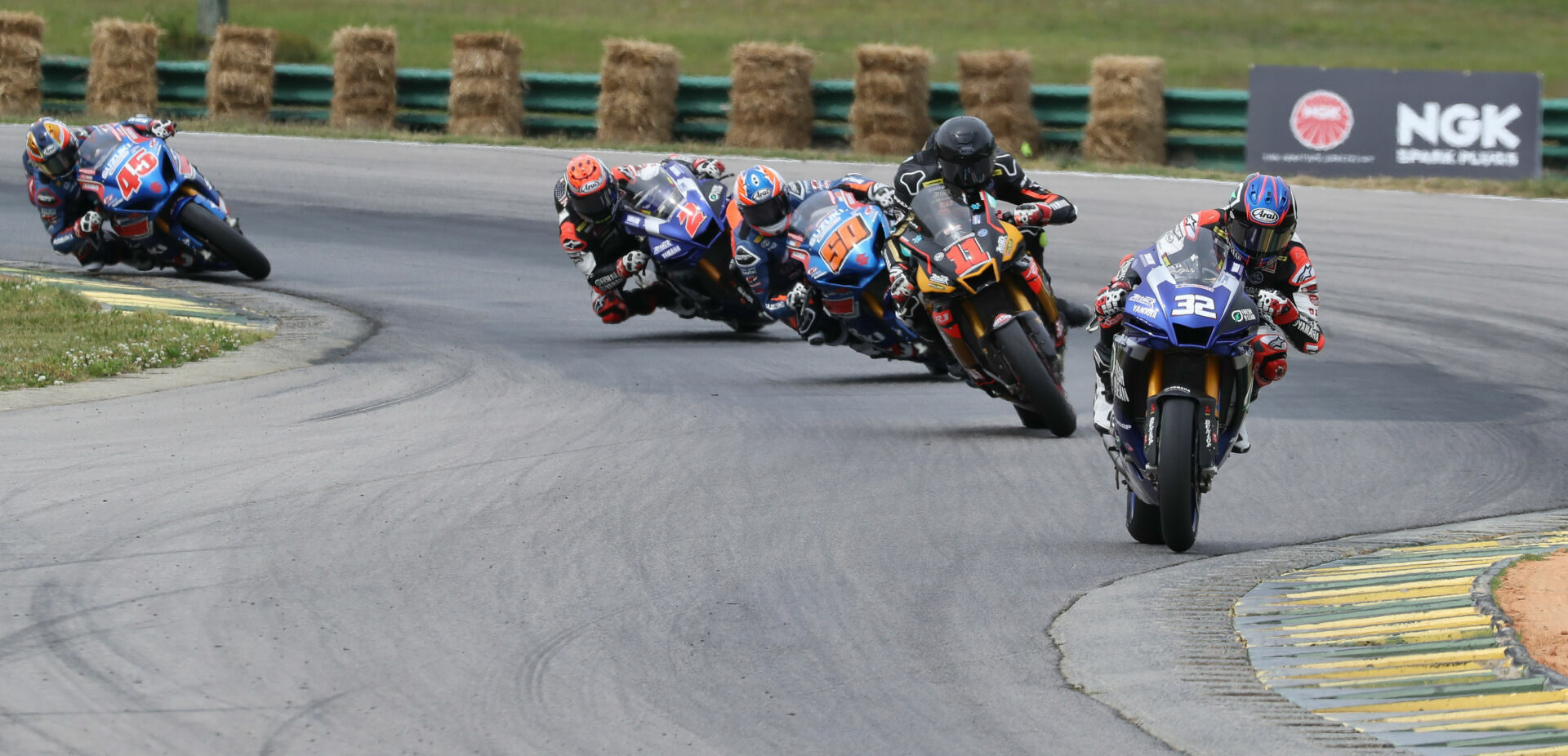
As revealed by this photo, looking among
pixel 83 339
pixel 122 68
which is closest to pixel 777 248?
pixel 83 339

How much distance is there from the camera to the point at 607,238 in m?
13.2

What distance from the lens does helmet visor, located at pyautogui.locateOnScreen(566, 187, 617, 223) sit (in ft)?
42.6

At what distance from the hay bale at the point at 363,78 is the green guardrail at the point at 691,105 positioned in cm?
46

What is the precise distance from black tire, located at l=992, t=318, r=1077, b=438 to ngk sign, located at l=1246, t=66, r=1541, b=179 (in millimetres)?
11524

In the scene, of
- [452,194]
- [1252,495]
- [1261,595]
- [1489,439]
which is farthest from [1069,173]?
[1261,595]

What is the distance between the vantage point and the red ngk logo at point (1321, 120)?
19.7m

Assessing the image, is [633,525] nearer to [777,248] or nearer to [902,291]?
[902,291]

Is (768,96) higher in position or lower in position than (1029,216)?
higher

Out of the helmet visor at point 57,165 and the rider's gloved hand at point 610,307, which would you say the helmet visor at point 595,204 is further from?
the helmet visor at point 57,165

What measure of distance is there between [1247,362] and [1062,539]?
960 mm

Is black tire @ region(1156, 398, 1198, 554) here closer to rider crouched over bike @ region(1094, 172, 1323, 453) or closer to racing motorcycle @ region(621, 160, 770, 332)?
rider crouched over bike @ region(1094, 172, 1323, 453)

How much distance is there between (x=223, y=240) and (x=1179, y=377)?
9955 mm

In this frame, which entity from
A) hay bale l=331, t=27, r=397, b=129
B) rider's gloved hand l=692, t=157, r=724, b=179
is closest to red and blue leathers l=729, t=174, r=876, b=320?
rider's gloved hand l=692, t=157, r=724, b=179

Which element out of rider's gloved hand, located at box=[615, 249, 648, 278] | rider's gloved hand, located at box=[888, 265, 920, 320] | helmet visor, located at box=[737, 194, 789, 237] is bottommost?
rider's gloved hand, located at box=[615, 249, 648, 278]
